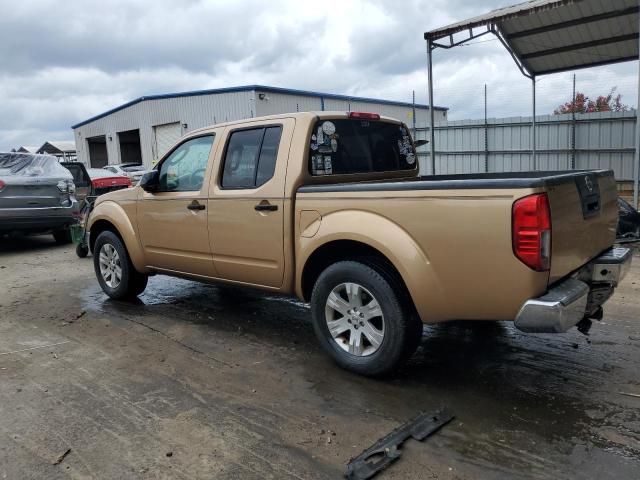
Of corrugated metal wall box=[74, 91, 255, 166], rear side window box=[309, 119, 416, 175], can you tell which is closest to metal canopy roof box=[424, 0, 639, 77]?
rear side window box=[309, 119, 416, 175]

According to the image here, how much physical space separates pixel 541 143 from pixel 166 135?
2103cm

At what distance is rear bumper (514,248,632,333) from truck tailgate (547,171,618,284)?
0.24 feet

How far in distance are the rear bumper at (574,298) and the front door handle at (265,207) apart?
1.96 meters

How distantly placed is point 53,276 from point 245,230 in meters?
4.79

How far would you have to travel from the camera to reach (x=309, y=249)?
12.8ft

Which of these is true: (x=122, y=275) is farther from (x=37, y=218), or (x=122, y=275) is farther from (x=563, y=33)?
(x=563, y=33)

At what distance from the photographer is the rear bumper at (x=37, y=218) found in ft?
30.8

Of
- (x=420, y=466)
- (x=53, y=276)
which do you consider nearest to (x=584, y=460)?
(x=420, y=466)

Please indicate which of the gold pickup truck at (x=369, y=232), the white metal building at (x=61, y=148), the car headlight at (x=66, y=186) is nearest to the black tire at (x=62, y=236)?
the car headlight at (x=66, y=186)

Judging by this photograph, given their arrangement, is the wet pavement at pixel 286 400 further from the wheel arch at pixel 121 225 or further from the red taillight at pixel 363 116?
the red taillight at pixel 363 116

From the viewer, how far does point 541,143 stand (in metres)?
14.1

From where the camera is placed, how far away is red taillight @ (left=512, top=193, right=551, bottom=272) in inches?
113

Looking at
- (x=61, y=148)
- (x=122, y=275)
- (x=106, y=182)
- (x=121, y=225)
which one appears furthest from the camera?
(x=61, y=148)

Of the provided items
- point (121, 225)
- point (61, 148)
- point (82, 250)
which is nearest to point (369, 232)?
point (121, 225)
